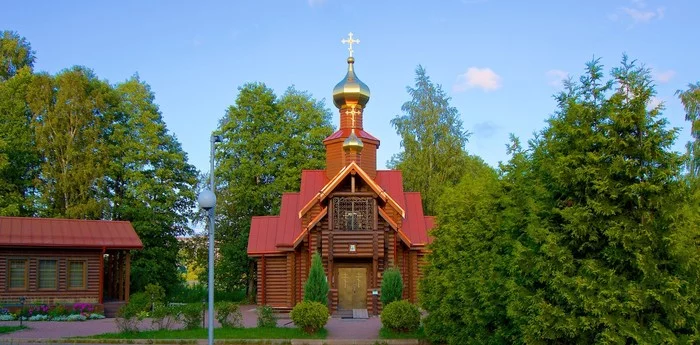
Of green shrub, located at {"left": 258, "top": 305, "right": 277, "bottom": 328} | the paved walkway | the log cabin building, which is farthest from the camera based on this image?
the log cabin building

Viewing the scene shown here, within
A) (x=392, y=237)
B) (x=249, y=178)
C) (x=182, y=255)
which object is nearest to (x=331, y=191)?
(x=392, y=237)

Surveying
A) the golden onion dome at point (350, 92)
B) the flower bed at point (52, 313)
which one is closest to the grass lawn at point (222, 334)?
the flower bed at point (52, 313)

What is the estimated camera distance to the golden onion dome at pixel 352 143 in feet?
98.6

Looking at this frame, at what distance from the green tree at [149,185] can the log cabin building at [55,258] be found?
8230 millimetres

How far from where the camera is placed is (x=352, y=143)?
30.0m

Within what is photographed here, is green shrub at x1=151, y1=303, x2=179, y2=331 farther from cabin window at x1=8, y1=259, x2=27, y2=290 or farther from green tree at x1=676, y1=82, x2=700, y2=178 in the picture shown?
green tree at x1=676, y1=82, x2=700, y2=178

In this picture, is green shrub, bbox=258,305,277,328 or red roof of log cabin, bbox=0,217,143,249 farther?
red roof of log cabin, bbox=0,217,143,249

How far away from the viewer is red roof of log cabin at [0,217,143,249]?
83.5 feet

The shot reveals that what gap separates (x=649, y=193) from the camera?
820 centimetres

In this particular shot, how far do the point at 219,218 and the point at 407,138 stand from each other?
1184 cm

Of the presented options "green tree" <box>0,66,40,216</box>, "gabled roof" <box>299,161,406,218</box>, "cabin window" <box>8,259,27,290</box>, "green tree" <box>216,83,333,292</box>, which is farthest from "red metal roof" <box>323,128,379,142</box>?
"green tree" <box>0,66,40,216</box>

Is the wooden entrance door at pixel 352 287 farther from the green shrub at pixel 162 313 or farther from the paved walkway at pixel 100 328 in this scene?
the green shrub at pixel 162 313

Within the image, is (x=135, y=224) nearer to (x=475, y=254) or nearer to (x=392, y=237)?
(x=392, y=237)

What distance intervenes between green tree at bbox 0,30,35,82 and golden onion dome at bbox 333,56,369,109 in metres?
21.0
